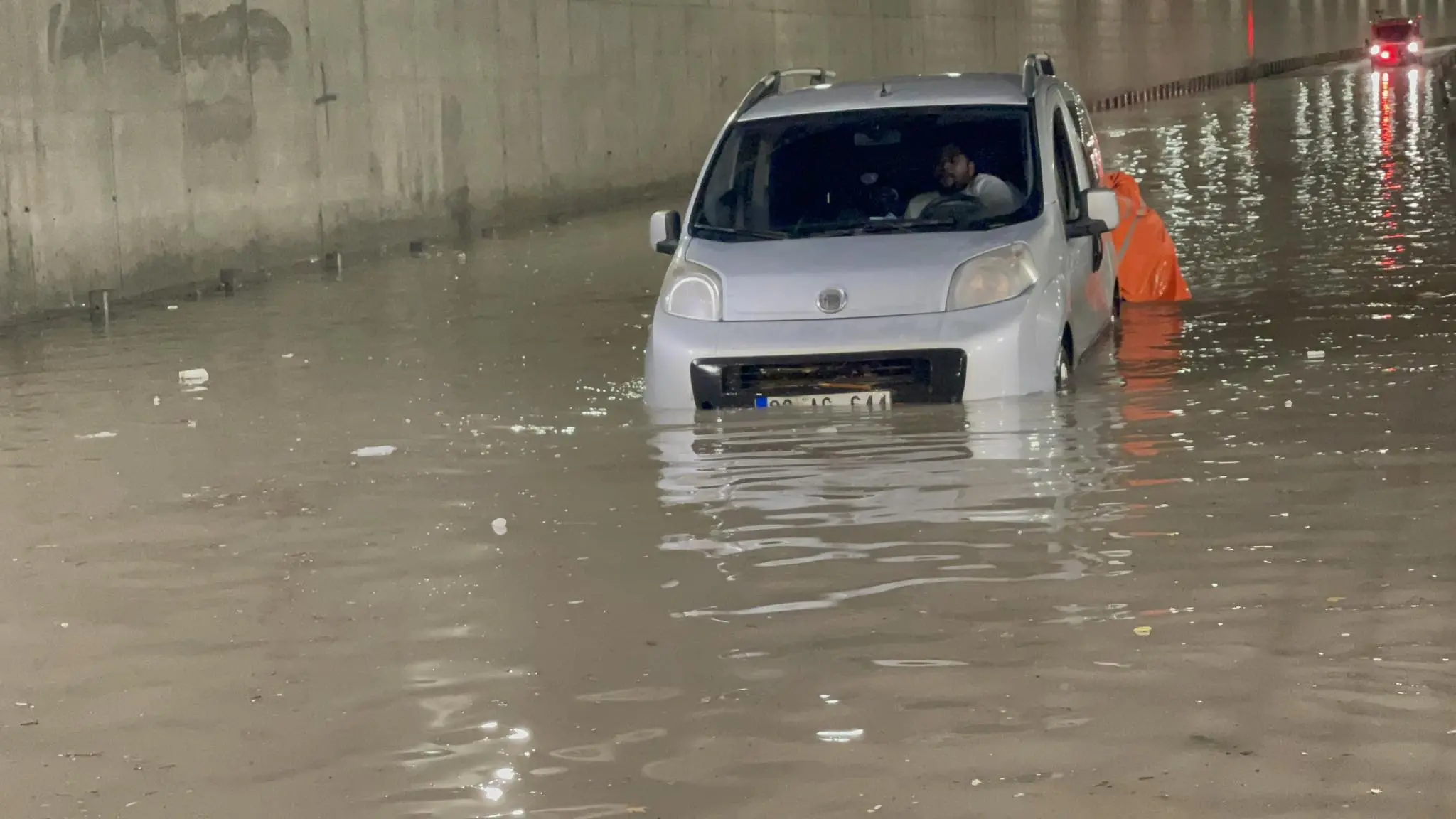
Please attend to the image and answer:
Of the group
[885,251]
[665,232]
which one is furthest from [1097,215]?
[665,232]

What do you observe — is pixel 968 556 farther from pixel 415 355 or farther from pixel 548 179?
pixel 548 179

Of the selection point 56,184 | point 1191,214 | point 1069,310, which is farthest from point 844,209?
point 1191,214

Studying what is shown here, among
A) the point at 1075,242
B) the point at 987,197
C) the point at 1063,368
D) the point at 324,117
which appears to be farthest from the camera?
the point at 324,117

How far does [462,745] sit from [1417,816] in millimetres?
2022

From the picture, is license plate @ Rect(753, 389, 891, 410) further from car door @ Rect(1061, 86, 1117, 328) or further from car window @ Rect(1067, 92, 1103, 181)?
car window @ Rect(1067, 92, 1103, 181)

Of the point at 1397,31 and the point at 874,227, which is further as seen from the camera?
the point at 1397,31

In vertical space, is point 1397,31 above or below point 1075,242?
above

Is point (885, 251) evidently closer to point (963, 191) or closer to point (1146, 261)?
point (963, 191)

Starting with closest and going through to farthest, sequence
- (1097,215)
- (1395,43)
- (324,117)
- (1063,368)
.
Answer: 1. (1063,368)
2. (1097,215)
3. (324,117)
4. (1395,43)

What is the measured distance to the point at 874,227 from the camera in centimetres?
920

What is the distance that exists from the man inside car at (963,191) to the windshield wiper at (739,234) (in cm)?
59

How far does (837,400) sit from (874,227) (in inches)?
39.8

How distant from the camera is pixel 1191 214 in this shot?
1923cm

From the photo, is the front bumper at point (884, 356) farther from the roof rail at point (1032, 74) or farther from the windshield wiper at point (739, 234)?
Result: the roof rail at point (1032, 74)
